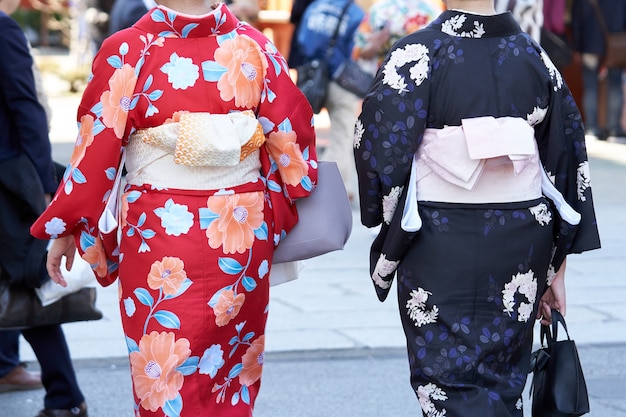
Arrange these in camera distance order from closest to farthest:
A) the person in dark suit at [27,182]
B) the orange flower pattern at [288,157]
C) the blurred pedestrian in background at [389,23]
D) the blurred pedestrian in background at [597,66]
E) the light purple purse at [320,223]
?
1. the orange flower pattern at [288,157]
2. the light purple purse at [320,223]
3. the person in dark suit at [27,182]
4. the blurred pedestrian in background at [389,23]
5. the blurred pedestrian in background at [597,66]

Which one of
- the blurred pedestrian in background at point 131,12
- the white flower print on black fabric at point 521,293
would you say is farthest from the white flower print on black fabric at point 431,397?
the blurred pedestrian in background at point 131,12

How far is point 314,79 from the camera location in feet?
23.8

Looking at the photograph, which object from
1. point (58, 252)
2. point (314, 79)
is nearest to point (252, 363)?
point (58, 252)

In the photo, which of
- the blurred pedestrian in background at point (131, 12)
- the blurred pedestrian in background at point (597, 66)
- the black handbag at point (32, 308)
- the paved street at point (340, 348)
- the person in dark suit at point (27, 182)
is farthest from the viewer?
the blurred pedestrian in background at point (597, 66)

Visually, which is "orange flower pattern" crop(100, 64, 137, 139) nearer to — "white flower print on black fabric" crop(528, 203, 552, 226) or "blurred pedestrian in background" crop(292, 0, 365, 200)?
"white flower print on black fabric" crop(528, 203, 552, 226)

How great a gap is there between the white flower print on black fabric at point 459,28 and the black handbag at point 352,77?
4318mm

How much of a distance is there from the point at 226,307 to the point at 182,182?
14.2 inches

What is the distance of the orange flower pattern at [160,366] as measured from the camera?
9.76 ft

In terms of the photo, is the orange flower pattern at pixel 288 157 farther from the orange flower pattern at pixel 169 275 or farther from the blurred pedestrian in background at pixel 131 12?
the blurred pedestrian in background at pixel 131 12

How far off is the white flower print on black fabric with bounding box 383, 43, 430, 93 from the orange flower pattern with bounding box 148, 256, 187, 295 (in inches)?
29.1

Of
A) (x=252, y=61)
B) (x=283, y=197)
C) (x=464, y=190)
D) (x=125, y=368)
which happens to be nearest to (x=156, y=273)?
(x=283, y=197)

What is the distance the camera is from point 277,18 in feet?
44.7

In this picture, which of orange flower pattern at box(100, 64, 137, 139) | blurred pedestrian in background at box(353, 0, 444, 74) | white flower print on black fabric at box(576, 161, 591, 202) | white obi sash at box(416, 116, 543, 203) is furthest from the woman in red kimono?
blurred pedestrian in background at box(353, 0, 444, 74)

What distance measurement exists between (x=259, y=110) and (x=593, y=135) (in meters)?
9.56
